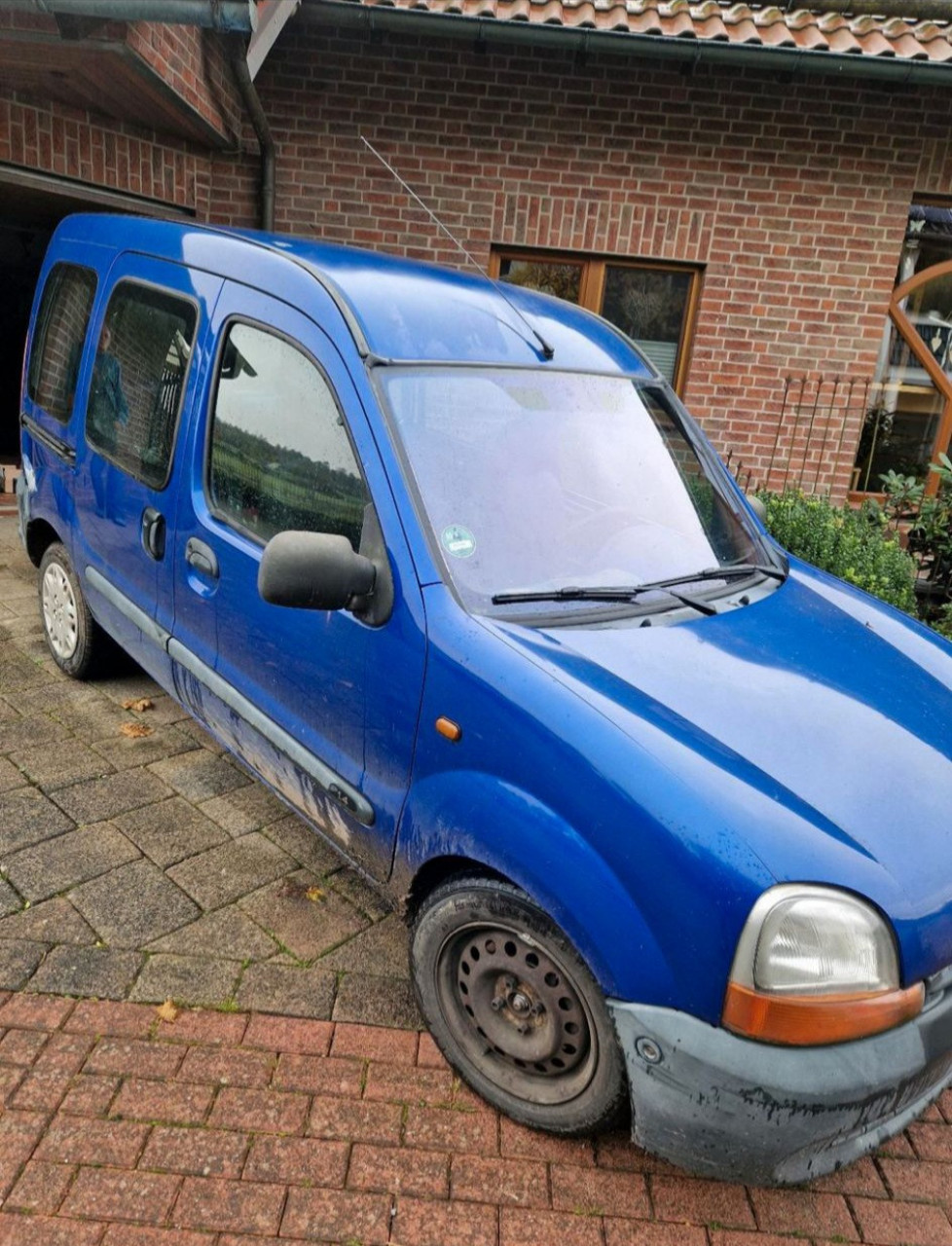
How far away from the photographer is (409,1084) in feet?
7.55

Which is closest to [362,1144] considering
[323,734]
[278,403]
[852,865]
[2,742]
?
[323,734]

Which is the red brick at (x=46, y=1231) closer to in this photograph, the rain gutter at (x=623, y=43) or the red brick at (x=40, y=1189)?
the red brick at (x=40, y=1189)

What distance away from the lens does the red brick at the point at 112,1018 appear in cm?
237

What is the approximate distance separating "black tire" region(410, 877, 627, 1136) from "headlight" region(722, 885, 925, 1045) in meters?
0.34

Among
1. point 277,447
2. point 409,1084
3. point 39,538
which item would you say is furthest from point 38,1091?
point 39,538

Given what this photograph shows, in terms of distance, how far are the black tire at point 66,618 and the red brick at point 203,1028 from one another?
2.21 meters

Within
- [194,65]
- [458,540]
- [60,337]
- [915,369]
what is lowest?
[458,540]

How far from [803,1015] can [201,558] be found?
2223mm

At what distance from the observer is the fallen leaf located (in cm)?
243

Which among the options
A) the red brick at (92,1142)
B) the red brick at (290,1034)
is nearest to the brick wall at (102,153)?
the red brick at (290,1034)

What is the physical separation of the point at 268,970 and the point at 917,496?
5.44 metres

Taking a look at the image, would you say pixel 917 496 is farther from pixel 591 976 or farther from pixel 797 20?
pixel 591 976

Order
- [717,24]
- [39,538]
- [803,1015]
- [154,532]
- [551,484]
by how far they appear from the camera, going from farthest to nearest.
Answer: [717,24] < [39,538] < [154,532] < [551,484] < [803,1015]

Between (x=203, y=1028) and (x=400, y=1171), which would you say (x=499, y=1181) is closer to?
(x=400, y=1171)
